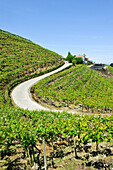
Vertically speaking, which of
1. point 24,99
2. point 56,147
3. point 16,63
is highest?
point 16,63

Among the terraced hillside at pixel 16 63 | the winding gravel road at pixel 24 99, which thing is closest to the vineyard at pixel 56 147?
the winding gravel road at pixel 24 99

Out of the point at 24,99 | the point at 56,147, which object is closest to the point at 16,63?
the point at 24,99

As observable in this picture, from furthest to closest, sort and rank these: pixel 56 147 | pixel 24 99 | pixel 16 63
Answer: pixel 16 63 → pixel 24 99 → pixel 56 147

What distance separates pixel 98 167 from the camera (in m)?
6.71

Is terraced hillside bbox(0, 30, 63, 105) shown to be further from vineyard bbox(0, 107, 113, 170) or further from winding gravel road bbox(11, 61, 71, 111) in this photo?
vineyard bbox(0, 107, 113, 170)

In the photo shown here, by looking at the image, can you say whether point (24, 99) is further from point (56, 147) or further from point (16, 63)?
point (16, 63)

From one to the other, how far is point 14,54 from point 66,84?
91.1ft

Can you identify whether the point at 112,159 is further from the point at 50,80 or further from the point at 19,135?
the point at 50,80

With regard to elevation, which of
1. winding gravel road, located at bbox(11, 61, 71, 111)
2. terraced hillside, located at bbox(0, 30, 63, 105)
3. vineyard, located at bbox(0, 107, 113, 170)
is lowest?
vineyard, located at bbox(0, 107, 113, 170)

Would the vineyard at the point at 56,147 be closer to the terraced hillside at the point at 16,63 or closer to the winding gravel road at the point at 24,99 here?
the winding gravel road at the point at 24,99

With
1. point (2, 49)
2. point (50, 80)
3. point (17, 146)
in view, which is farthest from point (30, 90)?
point (2, 49)

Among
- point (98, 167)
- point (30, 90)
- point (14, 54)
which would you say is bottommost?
point (98, 167)

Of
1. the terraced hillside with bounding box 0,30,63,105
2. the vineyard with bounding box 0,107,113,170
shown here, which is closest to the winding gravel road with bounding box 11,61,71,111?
the terraced hillside with bounding box 0,30,63,105

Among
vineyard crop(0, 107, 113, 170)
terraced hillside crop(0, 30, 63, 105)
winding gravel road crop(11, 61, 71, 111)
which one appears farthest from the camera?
terraced hillside crop(0, 30, 63, 105)
